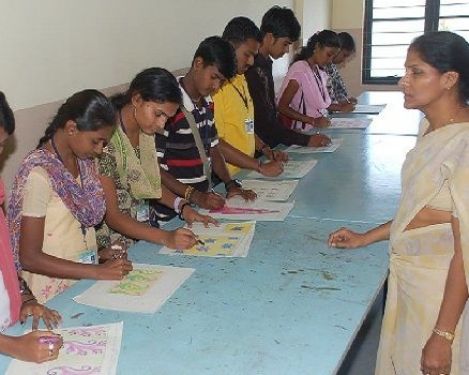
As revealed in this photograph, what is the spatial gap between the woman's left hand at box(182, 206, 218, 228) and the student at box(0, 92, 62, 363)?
2.06ft

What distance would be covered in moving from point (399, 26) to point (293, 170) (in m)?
4.66

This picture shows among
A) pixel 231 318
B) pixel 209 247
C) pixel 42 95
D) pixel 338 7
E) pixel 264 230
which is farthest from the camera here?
pixel 338 7

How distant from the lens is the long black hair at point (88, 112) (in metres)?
1.55

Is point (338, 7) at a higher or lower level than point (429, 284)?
higher

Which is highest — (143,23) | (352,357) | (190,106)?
(143,23)

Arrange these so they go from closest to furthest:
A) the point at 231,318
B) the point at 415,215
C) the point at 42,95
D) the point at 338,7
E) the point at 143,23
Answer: the point at 231,318
the point at 415,215
the point at 42,95
the point at 143,23
the point at 338,7

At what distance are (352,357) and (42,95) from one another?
5.84 feet

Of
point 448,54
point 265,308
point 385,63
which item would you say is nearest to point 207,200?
point 265,308

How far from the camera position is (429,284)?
1468 millimetres

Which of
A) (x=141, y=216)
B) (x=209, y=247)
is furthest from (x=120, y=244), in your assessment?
(x=209, y=247)

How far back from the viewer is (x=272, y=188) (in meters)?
2.42

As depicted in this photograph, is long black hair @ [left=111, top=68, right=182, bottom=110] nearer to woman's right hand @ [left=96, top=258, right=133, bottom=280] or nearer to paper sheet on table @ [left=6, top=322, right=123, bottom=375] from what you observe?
woman's right hand @ [left=96, top=258, right=133, bottom=280]

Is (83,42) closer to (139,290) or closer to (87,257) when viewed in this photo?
(87,257)

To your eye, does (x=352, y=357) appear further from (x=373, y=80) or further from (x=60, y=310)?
(x=373, y=80)
